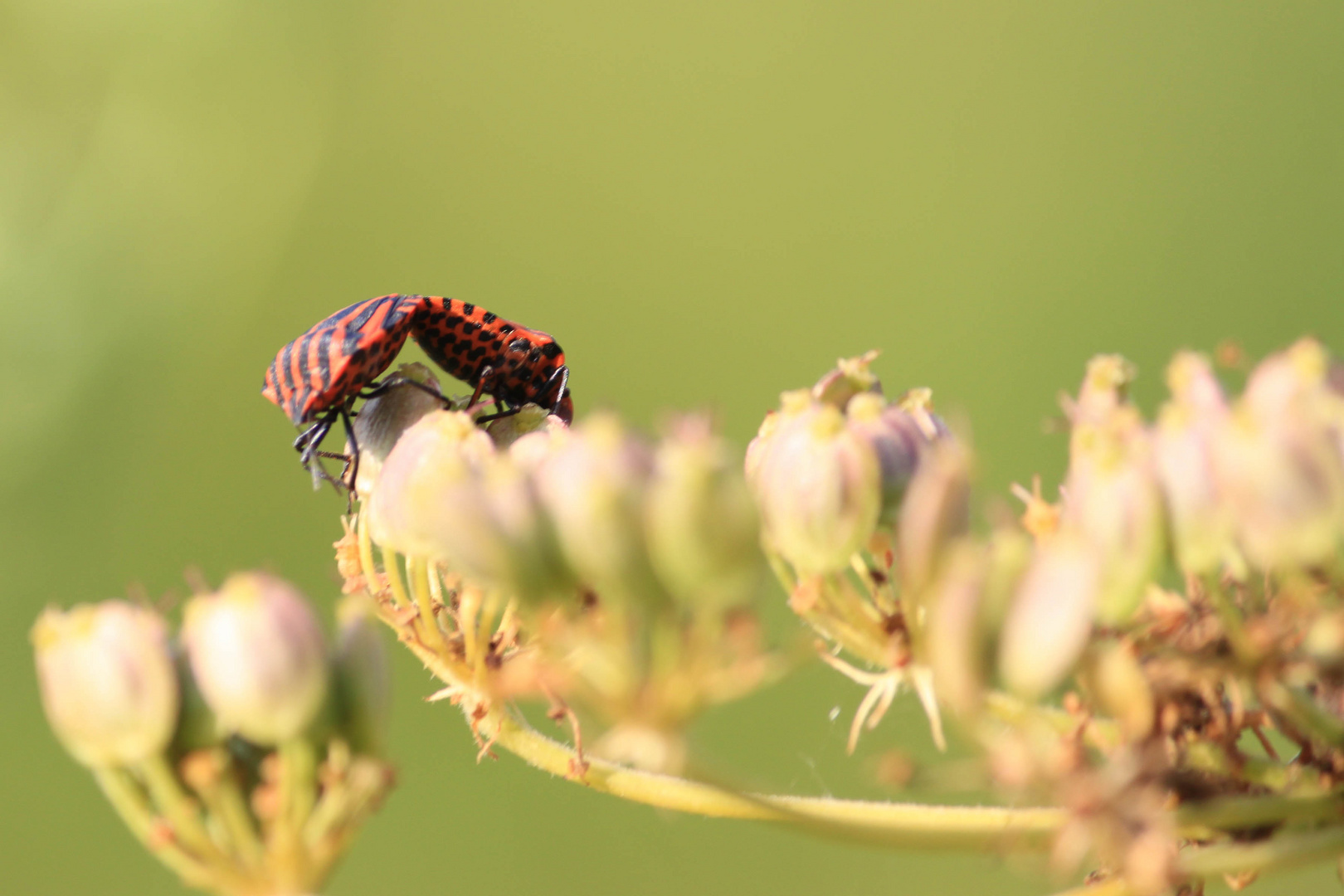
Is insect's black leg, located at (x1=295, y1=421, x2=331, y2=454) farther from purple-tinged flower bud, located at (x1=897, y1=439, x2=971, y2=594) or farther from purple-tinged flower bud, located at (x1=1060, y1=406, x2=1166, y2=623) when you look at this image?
purple-tinged flower bud, located at (x1=1060, y1=406, x2=1166, y2=623)

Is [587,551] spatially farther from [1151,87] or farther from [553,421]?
[1151,87]

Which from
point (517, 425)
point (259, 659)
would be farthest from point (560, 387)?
point (259, 659)

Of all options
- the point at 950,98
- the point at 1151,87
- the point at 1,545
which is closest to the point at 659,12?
the point at 950,98

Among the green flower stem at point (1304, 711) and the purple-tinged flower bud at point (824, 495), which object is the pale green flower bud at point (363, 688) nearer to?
the purple-tinged flower bud at point (824, 495)

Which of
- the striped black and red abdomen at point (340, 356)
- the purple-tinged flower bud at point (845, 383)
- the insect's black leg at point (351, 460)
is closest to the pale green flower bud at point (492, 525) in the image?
the purple-tinged flower bud at point (845, 383)

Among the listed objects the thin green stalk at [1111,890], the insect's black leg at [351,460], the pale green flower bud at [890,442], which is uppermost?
the insect's black leg at [351,460]
